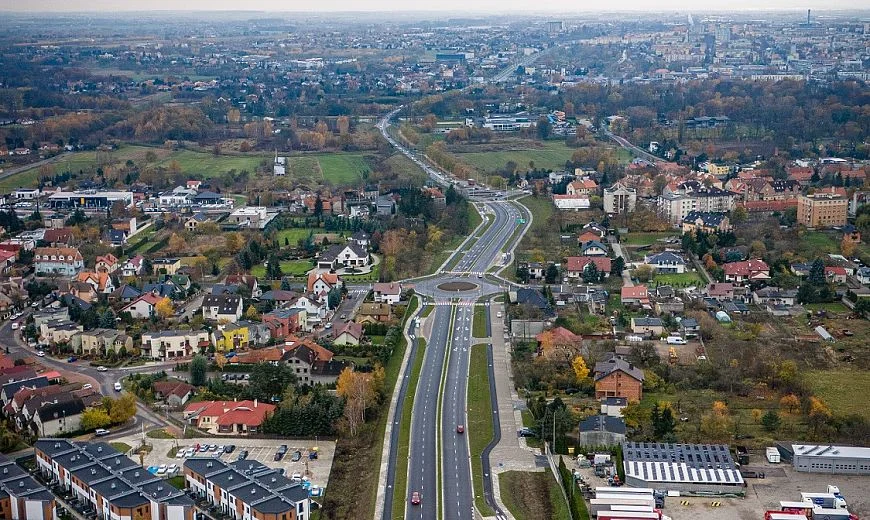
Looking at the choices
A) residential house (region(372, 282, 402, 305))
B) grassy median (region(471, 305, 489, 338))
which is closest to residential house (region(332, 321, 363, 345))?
grassy median (region(471, 305, 489, 338))

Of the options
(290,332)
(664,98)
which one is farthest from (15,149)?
(664,98)

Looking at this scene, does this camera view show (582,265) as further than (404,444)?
Yes

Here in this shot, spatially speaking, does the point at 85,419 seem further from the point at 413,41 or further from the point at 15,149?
the point at 413,41

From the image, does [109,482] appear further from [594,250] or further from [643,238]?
[643,238]

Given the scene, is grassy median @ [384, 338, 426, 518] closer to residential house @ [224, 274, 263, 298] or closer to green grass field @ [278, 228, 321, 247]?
residential house @ [224, 274, 263, 298]

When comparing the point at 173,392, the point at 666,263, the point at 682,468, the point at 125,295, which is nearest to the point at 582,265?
the point at 666,263
